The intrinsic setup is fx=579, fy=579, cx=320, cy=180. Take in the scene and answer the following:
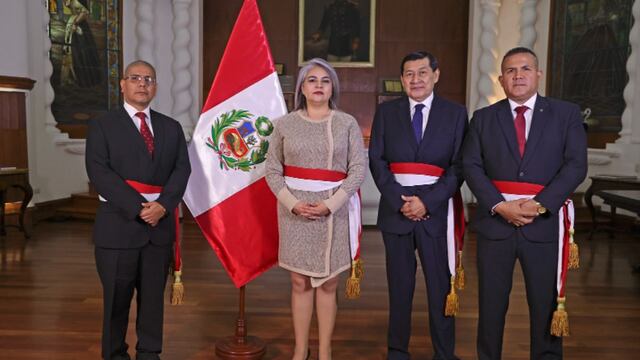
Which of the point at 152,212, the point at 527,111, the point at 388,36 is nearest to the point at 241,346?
the point at 152,212

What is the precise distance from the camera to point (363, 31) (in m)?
9.77

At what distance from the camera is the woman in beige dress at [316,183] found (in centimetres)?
274

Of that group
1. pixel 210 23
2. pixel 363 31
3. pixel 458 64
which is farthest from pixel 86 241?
pixel 458 64

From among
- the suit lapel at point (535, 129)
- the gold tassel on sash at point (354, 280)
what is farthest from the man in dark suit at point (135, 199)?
the suit lapel at point (535, 129)

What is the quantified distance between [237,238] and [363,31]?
7301 millimetres

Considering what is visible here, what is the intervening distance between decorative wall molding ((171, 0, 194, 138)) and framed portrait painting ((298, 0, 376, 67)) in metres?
1.94

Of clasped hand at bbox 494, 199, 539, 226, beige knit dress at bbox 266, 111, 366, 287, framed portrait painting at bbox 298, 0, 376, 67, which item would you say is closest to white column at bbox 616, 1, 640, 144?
framed portrait painting at bbox 298, 0, 376, 67

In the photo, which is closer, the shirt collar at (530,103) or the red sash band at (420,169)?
the shirt collar at (530,103)

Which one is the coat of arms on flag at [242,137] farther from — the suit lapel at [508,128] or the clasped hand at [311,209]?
the suit lapel at [508,128]

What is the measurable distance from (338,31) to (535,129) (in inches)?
295

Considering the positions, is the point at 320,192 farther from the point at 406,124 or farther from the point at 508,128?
the point at 508,128

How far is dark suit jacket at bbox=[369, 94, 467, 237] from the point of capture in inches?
110

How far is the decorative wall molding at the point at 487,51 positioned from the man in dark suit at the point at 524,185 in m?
6.33

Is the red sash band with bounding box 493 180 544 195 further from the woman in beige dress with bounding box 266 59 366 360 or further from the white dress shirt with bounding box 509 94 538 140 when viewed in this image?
the woman in beige dress with bounding box 266 59 366 360
